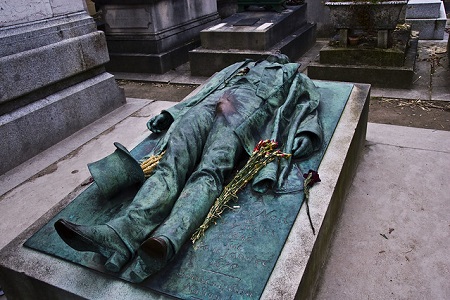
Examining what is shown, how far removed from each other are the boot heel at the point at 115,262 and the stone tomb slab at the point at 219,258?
5cm

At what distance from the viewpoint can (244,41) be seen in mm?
6484

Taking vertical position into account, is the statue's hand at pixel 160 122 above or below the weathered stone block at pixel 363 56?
above

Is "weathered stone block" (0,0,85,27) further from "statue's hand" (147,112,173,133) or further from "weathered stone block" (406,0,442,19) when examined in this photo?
"weathered stone block" (406,0,442,19)

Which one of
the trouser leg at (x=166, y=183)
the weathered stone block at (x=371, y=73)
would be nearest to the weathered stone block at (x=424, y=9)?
the weathered stone block at (x=371, y=73)

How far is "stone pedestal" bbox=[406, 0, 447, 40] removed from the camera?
7566 mm

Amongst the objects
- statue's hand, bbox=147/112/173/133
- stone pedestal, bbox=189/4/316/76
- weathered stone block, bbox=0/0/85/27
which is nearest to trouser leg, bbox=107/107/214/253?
statue's hand, bbox=147/112/173/133

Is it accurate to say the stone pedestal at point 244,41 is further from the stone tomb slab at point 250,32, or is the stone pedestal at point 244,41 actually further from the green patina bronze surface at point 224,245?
the green patina bronze surface at point 224,245

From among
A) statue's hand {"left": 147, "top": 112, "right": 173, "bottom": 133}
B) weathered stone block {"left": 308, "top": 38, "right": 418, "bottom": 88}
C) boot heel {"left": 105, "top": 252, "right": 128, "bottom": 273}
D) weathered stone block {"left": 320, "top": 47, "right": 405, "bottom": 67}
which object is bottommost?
weathered stone block {"left": 308, "top": 38, "right": 418, "bottom": 88}

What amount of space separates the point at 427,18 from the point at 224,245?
289 inches

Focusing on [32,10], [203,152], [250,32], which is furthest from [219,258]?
[250,32]

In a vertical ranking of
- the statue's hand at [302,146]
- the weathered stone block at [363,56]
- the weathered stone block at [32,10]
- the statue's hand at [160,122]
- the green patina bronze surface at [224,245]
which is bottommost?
the weathered stone block at [363,56]

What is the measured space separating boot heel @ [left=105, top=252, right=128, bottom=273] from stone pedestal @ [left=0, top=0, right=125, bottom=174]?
8.58 ft

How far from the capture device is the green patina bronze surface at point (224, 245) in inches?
75.0

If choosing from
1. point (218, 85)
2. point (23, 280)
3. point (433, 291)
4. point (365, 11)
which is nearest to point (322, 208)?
point (433, 291)
